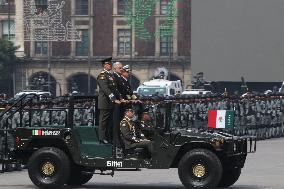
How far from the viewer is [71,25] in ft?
343

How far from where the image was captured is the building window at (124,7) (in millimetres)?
104750

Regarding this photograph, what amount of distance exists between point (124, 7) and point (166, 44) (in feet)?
17.0

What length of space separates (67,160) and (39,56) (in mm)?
86323

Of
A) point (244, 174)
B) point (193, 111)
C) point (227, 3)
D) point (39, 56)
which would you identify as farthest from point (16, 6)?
point (244, 174)

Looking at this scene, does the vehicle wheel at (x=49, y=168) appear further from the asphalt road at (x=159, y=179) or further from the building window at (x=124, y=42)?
the building window at (x=124, y=42)

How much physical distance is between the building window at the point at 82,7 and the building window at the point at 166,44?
24.6ft

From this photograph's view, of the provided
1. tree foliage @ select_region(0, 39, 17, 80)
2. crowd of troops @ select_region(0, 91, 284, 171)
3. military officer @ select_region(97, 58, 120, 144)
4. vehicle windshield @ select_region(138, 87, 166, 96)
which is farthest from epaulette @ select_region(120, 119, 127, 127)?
tree foliage @ select_region(0, 39, 17, 80)

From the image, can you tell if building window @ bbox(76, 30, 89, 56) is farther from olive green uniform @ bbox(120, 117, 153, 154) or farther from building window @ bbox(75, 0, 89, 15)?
olive green uniform @ bbox(120, 117, 153, 154)

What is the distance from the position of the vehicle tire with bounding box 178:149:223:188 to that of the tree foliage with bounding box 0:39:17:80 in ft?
272

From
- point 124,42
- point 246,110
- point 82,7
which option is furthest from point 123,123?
point 82,7

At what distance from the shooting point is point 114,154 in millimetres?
19688

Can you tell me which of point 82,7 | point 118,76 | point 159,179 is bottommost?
point 159,179

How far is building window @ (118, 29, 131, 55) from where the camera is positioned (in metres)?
106

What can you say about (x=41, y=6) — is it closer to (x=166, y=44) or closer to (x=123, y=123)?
(x=166, y=44)
